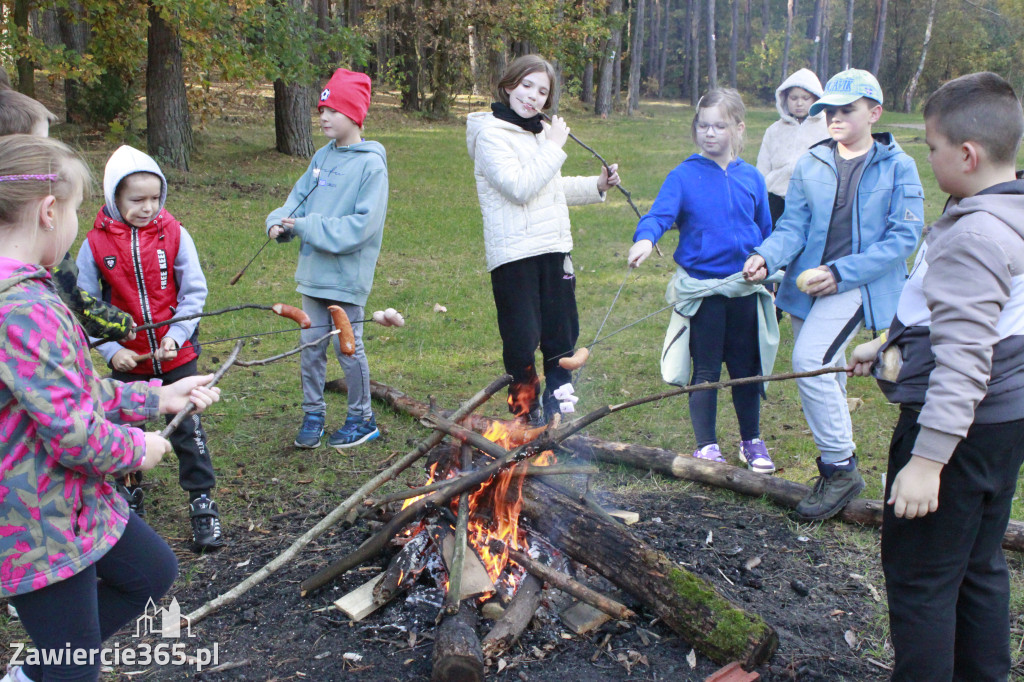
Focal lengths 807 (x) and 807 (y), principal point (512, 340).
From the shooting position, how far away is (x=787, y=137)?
6270 mm

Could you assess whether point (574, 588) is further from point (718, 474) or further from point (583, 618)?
point (718, 474)

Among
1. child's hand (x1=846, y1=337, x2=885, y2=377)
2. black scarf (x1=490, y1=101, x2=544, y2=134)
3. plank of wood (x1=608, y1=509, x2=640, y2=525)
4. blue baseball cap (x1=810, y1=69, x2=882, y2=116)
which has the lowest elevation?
plank of wood (x1=608, y1=509, x2=640, y2=525)

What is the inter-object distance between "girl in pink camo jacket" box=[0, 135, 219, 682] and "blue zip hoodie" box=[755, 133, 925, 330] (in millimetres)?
3062

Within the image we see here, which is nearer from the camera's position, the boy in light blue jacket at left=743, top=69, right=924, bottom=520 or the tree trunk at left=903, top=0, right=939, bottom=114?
the boy in light blue jacket at left=743, top=69, right=924, bottom=520

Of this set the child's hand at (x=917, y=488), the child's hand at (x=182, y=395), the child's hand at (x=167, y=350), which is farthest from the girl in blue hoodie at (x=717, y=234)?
the child's hand at (x=182, y=395)

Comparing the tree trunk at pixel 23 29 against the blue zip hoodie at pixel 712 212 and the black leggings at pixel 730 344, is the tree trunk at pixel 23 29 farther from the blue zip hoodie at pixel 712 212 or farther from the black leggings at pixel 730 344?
the black leggings at pixel 730 344

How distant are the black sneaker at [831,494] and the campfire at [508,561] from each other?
3.75 feet

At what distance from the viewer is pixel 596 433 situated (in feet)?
17.1

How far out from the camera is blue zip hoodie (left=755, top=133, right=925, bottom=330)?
3.80m

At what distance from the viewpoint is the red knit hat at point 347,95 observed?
4.58 m

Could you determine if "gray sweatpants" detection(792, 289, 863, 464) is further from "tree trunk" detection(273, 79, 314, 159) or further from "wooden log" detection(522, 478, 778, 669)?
"tree trunk" detection(273, 79, 314, 159)

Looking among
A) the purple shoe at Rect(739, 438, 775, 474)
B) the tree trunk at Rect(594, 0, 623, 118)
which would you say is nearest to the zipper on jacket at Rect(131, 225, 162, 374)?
the purple shoe at Rect(739, 438, 775, 474)

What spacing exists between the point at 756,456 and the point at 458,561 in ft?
7.44

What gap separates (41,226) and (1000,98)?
2699mm
